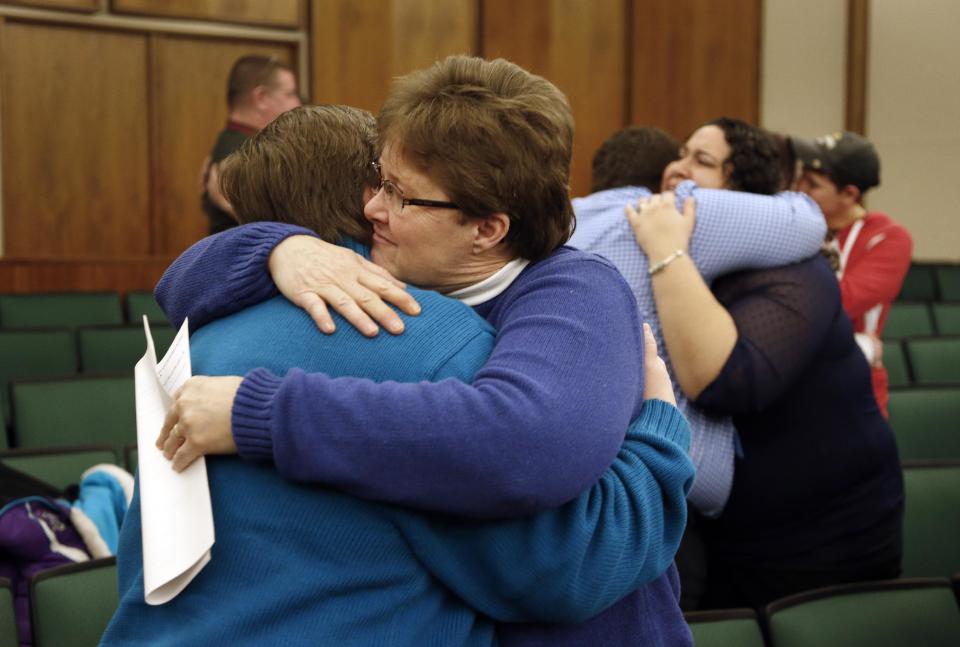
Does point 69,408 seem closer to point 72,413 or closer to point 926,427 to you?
point 72,413

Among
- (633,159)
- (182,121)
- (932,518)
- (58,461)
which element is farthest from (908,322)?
(182,121)

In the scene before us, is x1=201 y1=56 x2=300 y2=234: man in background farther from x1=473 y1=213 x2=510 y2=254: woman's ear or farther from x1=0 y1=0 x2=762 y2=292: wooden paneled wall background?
x1=0 y1=0 x2=762 y2=292: wooden paneled wall background

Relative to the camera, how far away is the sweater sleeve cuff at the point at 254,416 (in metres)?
0.96

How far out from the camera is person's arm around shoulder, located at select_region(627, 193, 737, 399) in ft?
6.32

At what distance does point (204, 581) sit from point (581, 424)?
0.37m

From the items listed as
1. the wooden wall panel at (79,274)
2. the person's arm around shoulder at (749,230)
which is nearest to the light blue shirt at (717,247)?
the person's arm around shoulder at (749,230)

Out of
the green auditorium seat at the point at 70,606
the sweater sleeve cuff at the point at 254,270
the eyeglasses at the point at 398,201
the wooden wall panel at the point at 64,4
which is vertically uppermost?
the wooden wall panel at the point at 64,4

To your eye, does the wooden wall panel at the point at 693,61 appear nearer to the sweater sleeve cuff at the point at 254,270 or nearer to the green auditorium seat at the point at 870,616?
the green auditorium seat at the point at 870,616

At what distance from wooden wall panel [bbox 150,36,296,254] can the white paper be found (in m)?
6.87

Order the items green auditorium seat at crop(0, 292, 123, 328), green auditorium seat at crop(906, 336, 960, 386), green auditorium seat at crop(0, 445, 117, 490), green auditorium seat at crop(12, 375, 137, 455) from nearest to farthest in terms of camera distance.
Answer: green auditorium seat at crop(0, 445, 117, 490) < green auditorium seat at crop(12, 375, 137, 455) < green auditorium seat at crop(906, 336, 960, 386) < green auditorium seat at crop(0, 292, 123, 328)

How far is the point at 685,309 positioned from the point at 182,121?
641cm

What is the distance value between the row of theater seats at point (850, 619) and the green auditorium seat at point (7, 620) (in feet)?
3.94

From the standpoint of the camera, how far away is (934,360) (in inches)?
185

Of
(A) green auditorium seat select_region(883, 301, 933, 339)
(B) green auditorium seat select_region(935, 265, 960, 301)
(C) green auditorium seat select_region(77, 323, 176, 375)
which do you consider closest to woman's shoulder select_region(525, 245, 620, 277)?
(C) green auditorium seat select_region(77, 323, 176, 375)
